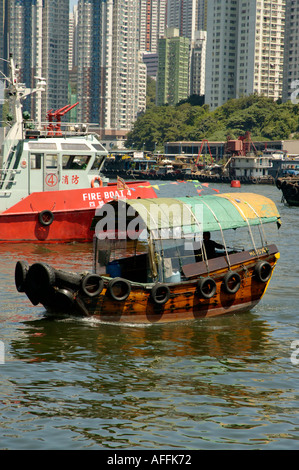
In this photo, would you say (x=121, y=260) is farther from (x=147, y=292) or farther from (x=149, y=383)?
(x=149, y=383)

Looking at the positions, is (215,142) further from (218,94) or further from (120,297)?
(120,297)

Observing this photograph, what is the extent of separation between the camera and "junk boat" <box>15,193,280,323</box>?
46.0 feet

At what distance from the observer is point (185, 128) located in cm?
14675

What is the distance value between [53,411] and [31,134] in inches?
720

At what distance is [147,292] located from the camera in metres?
14.2

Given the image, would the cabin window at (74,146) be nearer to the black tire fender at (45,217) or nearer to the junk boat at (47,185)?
the junk boat at (47,185)

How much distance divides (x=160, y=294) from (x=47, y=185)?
12995mm

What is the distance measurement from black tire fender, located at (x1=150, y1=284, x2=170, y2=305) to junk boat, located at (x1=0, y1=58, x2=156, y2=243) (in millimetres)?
10933

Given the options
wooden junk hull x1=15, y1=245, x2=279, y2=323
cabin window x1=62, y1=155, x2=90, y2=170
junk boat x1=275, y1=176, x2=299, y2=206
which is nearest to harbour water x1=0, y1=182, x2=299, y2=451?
wooden junk hull x1=15, y1=245, x2=279, y2=323

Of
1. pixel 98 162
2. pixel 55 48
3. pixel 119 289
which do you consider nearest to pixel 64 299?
pixel 119 289

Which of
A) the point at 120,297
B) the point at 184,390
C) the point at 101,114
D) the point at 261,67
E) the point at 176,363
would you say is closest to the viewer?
the point at 184,390

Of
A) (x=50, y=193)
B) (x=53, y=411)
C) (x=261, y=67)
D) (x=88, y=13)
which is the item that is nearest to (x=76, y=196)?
(x=50, y=193)

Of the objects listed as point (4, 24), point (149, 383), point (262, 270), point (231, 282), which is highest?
point (4, 24)

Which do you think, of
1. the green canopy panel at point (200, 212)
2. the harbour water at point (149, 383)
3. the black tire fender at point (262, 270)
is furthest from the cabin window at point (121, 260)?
the black tire fender at point (262, 270)
